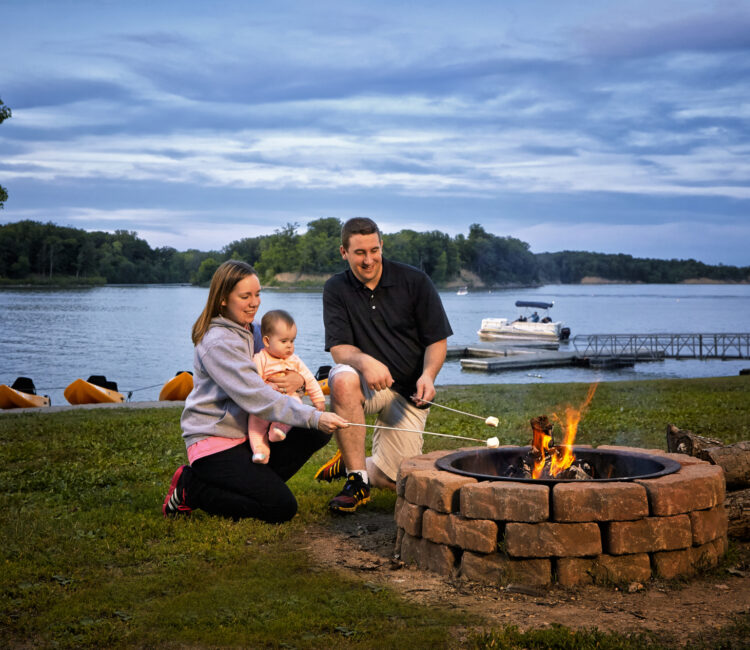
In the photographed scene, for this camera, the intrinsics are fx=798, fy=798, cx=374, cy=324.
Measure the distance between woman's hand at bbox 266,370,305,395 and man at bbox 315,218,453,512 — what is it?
29 centimetres

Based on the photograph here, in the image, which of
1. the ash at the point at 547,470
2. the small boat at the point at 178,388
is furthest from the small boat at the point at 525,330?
the ash at the point at 547,470

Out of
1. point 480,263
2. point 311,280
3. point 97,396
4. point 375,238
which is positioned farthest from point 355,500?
point 480,263

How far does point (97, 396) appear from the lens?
17031 mm

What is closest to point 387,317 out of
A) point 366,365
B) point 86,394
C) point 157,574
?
point 366,365

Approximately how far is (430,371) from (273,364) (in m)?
1.15

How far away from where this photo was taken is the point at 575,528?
165 inches

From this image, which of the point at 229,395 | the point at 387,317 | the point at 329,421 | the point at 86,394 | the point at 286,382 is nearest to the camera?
the point at 329,421

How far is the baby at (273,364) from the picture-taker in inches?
208

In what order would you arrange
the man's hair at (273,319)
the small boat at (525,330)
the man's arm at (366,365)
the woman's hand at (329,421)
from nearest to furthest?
the woman's hand at (329,421), the man's hair at (273,319), the man's arm at (366,365), the small boat at (525,330)

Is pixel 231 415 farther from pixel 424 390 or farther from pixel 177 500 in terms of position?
pixel 424 390

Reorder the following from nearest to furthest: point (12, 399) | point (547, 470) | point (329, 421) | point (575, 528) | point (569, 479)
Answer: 1. point (575, 528)
2. point (569, 479)
3. point (329, 421)
4. point (547, 470)
5. point (12, 399)

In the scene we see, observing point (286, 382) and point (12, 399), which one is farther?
point (12, 399)

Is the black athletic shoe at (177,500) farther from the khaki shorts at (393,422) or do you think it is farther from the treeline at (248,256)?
the treeline at (248,256)

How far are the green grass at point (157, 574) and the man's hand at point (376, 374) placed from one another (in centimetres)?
107
